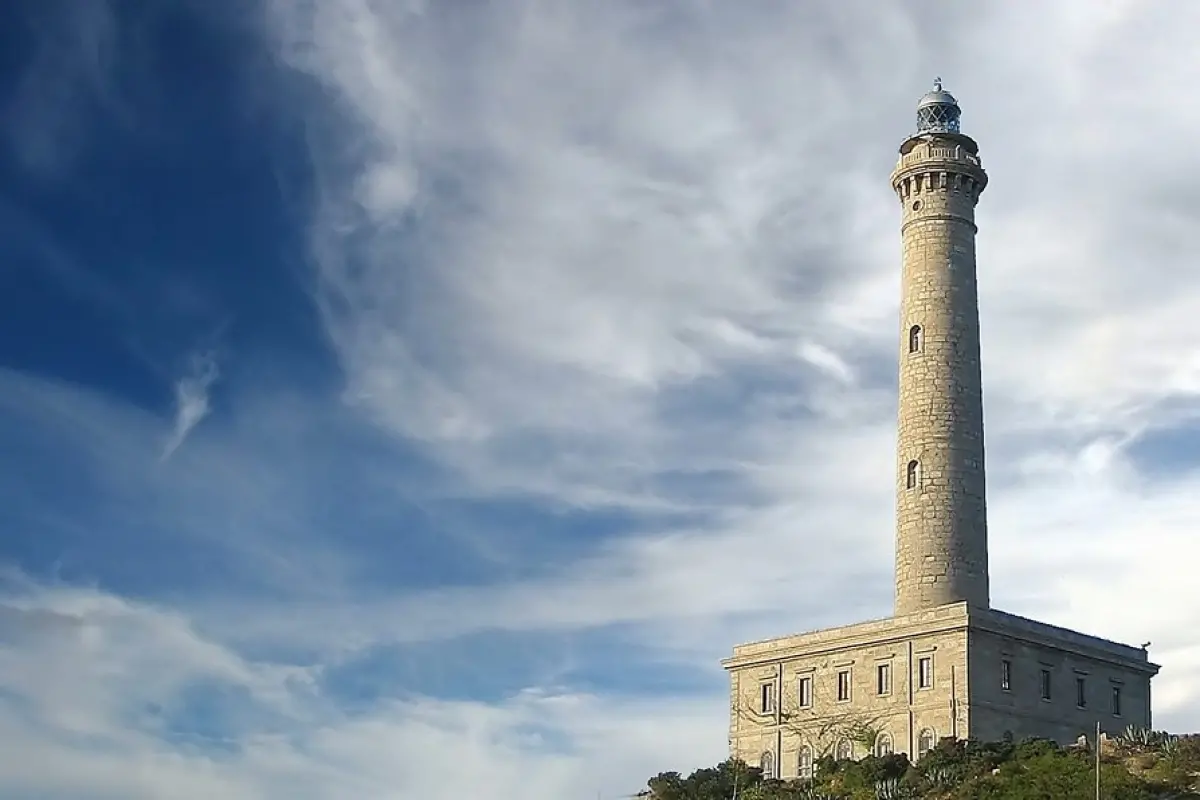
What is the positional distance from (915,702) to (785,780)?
5.18 m

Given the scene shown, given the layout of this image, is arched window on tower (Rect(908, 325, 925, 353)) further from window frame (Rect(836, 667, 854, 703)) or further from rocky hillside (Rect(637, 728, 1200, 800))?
rocky hillside (Rect(637, 728, 1200, 800))

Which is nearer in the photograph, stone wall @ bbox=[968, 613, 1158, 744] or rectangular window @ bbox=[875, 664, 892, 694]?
stone wall @ bbox=[968, 613, 1158, 744]

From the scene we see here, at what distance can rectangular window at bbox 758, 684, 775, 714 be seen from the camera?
56.3 m

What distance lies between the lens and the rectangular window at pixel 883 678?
5294 centimetres

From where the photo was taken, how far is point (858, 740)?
52.0 m

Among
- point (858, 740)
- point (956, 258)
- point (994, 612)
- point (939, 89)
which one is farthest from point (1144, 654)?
point (939, 89)

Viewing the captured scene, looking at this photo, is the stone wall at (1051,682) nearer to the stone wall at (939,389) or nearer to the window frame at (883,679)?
the stone wall at (939,389)

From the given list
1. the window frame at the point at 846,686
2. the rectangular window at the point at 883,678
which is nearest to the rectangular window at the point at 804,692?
the window frame at the point at 846,686

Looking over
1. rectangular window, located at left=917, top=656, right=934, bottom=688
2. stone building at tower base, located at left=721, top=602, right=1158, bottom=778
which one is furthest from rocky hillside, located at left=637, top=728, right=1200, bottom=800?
rectangular window, located at left=917, top=656, right=934, bottom=688

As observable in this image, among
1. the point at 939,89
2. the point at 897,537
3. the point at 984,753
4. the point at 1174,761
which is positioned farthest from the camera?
the point at 939,89

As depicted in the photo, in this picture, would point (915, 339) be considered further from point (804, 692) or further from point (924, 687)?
point (804, 692)

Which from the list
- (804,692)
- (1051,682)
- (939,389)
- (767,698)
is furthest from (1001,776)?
(939,389)

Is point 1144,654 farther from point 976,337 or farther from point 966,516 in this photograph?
point 976,337

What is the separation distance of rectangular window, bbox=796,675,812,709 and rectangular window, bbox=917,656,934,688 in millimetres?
4486
